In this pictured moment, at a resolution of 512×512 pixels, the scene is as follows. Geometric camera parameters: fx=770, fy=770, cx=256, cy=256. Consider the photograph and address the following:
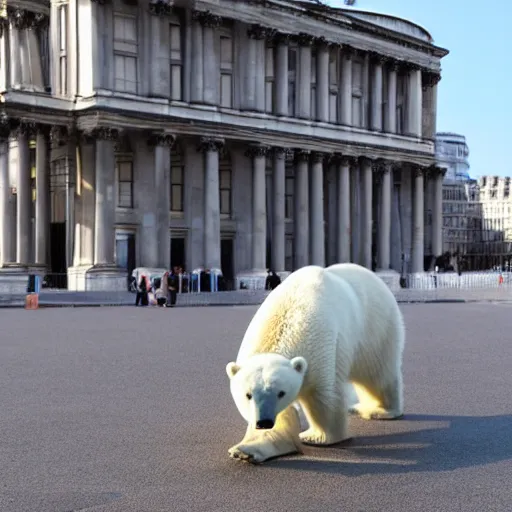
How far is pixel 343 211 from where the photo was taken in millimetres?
55375

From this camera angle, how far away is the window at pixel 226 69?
49531mm

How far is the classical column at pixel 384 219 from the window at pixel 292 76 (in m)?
9.13

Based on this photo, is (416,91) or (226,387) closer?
(226,387)

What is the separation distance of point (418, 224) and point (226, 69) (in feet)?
68.5

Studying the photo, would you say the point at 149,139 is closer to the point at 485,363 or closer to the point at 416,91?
the point at 416,91

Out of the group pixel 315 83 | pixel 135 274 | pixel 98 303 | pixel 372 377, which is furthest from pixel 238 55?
pixel 372 377

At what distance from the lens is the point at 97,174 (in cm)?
4394

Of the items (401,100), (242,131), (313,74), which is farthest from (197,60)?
(401,100)

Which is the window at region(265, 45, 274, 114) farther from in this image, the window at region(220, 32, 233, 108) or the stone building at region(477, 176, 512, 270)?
the stone building at region(477, 176, 512, 270)

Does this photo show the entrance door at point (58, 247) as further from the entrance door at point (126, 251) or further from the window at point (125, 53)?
the window at point (125, 53)

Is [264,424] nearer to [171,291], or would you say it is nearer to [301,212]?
[171,291]

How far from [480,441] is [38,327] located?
17.4 metres

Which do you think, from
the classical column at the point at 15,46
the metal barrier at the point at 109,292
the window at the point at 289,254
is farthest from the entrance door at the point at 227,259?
the classical column at the point at 15,46

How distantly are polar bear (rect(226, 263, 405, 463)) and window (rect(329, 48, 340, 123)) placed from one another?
48.0 metres
